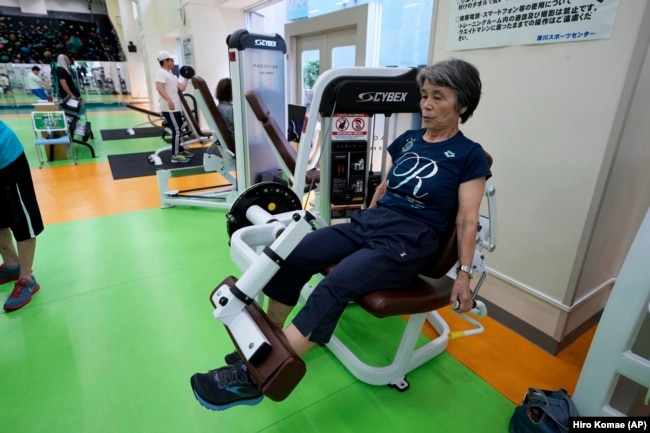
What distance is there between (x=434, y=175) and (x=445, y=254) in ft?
1.07

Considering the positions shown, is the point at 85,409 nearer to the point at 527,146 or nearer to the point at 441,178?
the point at 441,178

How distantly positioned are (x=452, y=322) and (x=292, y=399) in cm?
109

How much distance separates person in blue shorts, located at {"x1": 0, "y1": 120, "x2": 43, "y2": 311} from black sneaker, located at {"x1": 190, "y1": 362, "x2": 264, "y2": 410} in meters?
1.60

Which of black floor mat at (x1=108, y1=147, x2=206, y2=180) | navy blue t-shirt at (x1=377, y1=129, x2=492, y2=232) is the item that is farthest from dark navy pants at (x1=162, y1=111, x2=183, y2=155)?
navy blue t-shirt at (x1=377, y1=129, x2=492, y2=232)

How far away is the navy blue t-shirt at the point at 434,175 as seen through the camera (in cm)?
142

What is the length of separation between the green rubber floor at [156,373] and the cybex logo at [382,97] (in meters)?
1.25

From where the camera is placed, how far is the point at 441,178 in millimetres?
1435

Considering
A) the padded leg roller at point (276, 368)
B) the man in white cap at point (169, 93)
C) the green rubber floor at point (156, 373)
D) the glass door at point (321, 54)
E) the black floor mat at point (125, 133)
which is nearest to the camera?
the padded leg roller at point (276, 368)

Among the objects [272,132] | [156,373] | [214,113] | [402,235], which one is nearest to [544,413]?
[402,235]

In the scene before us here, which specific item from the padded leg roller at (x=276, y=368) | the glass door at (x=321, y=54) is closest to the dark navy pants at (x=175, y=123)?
the glass door at (x=321, y=54)

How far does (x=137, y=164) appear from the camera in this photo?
5.58 meters

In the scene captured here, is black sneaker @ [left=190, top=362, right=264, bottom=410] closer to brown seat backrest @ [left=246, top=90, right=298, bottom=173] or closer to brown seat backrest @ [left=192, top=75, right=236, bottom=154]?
brown seat backrest @ [left=246, top=90, right=298, bottom=173]

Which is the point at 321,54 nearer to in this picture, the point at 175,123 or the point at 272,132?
the point at 272,132

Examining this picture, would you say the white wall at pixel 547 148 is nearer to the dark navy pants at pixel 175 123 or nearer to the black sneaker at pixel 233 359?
the black sneaker at pixel 233 359
